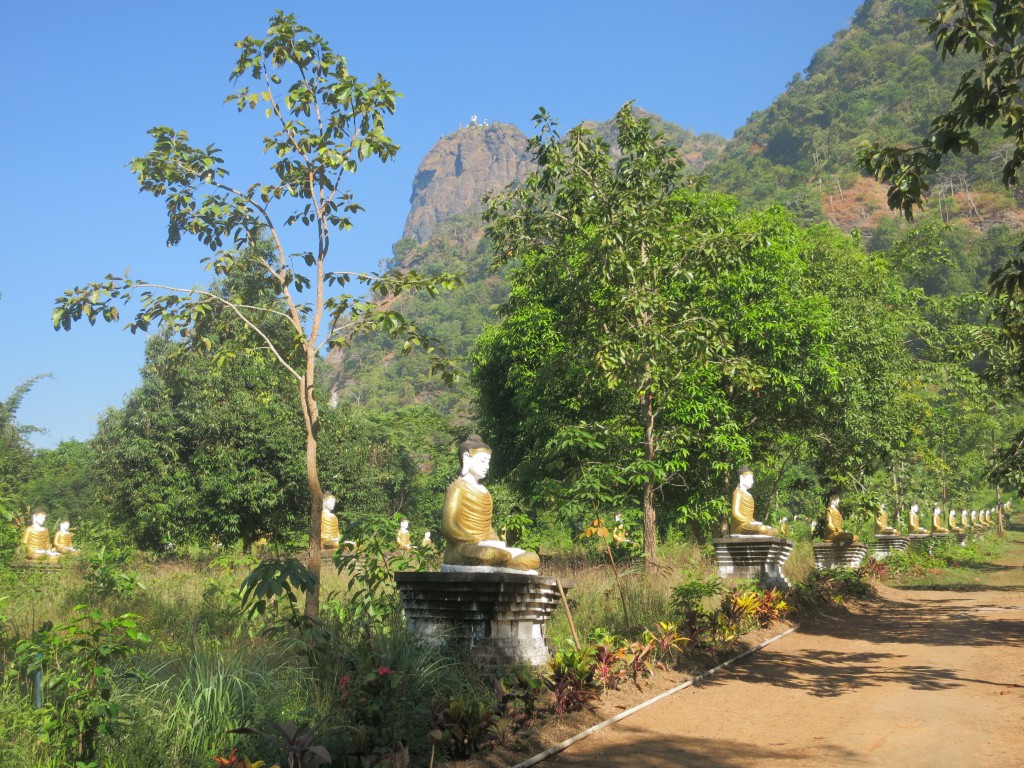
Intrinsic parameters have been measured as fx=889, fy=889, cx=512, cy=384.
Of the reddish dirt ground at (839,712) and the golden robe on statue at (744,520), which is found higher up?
the golden robe on statue at (744,520)

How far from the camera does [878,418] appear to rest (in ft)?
69.4

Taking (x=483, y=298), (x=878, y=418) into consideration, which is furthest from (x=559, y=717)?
(x=483, y=298)

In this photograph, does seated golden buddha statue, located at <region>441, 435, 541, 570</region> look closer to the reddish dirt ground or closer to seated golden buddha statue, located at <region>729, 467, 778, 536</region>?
the reddish dirt ground

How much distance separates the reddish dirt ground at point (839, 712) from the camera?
5840 millimetres

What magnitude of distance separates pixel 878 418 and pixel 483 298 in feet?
371

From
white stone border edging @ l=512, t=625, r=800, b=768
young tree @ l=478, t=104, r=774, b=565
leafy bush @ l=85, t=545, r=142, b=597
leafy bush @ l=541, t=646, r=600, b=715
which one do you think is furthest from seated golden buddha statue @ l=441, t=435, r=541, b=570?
young tree @ l=478, t=104, r=774, b=565

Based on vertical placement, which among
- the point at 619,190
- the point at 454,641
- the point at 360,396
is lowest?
the point at 454,641

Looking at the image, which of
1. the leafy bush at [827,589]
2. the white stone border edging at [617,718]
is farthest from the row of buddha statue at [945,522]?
the white stone border edging at [617,718]

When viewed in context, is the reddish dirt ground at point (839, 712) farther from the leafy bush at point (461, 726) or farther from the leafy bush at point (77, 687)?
the leafy bush at point (77, 687)

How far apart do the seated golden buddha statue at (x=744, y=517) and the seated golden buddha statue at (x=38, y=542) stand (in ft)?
53.2

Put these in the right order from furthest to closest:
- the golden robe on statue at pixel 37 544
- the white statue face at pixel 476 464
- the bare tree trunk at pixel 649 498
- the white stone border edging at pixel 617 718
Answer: the golden robe on statue at pixel 37 544 → the bare tree trunk at pixel 649 498 → the white statue face at pixel 476 464 → the white stone border edging at pixel 617 718

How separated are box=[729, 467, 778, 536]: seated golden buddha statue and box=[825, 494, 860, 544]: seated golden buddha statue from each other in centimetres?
669

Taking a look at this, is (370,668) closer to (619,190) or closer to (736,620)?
(736,620)

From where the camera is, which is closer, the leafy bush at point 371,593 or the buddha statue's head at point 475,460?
the buddha statue's head at point 475,460
